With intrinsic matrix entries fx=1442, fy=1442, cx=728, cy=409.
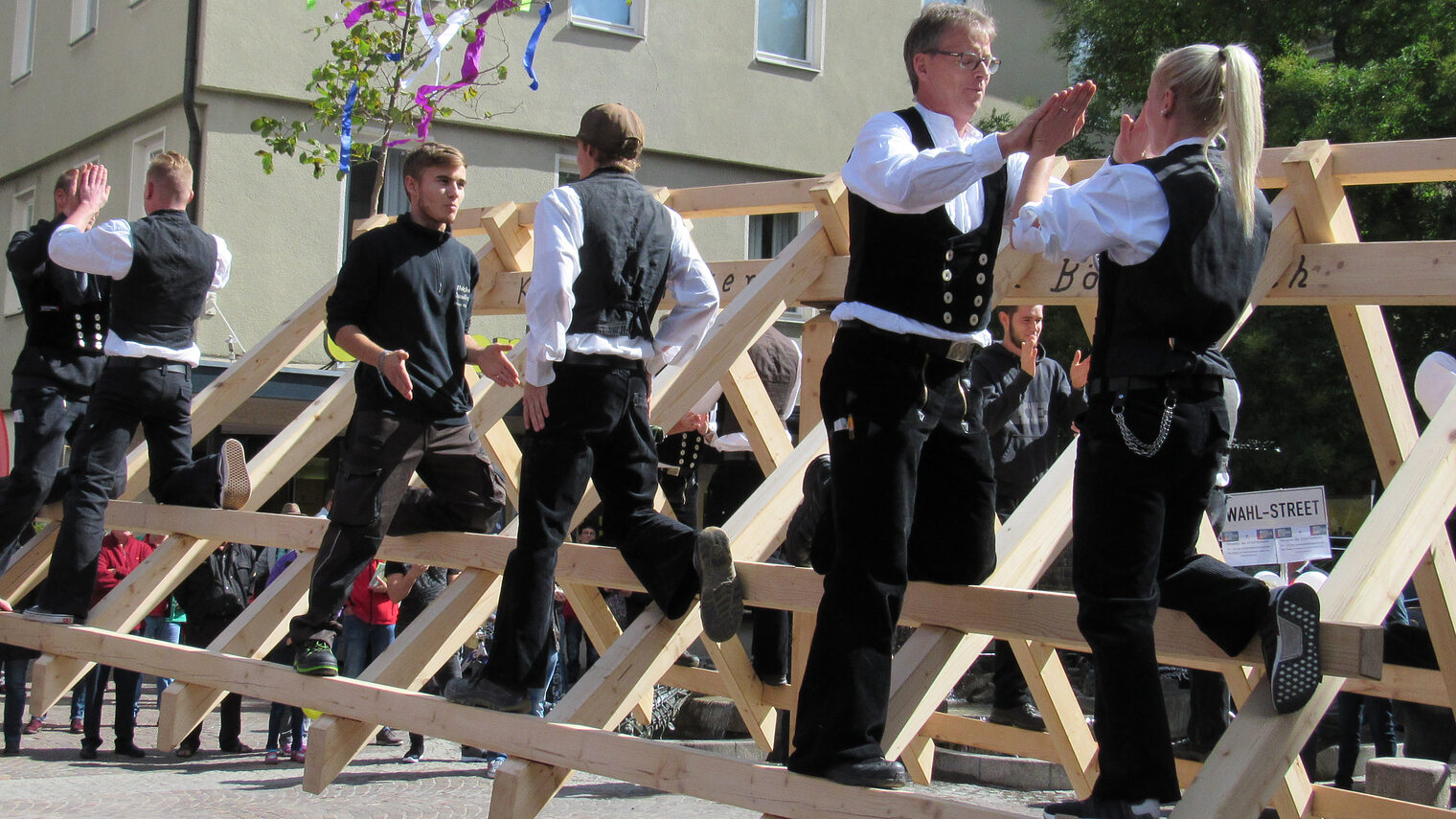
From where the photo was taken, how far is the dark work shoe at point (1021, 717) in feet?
20.9

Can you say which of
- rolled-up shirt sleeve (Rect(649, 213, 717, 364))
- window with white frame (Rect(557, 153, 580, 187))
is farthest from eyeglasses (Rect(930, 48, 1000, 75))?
window with white frame (Rect(557, 153, 580, 187))

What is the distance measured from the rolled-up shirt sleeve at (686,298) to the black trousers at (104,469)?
2.60 m

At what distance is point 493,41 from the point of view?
15.8 metres

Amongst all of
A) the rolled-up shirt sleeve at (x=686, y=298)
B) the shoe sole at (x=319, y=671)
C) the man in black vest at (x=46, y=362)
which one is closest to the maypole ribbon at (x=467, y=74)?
the man in black vest at (x=46, y=362)

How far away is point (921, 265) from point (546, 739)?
1.79 meters

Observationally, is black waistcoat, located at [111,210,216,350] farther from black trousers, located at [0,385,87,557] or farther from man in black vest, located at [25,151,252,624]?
black trousers, located at [0,385,87,557]

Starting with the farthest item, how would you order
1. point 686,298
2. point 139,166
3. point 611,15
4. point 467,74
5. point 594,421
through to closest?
point 611,15 → point 139,166 → point 467,74 → point 686,298 → point 594,421

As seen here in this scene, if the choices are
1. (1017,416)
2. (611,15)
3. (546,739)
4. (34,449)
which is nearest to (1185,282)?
(546,739)

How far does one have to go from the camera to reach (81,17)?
54.8 ft

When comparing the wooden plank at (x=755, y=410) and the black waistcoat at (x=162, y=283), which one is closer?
the black waistcoat at (x=162, y=283)

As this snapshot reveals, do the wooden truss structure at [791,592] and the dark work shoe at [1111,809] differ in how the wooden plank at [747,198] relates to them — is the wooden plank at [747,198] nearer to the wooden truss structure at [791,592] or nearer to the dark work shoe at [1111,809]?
the wooden truss structure at [791,592]

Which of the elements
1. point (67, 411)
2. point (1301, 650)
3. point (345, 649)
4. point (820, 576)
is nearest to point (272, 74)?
point (345, 649)

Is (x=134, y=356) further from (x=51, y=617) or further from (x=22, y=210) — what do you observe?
(x=22, y=210)

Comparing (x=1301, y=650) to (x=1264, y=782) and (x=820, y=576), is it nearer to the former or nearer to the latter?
(x=1264, y=782)
